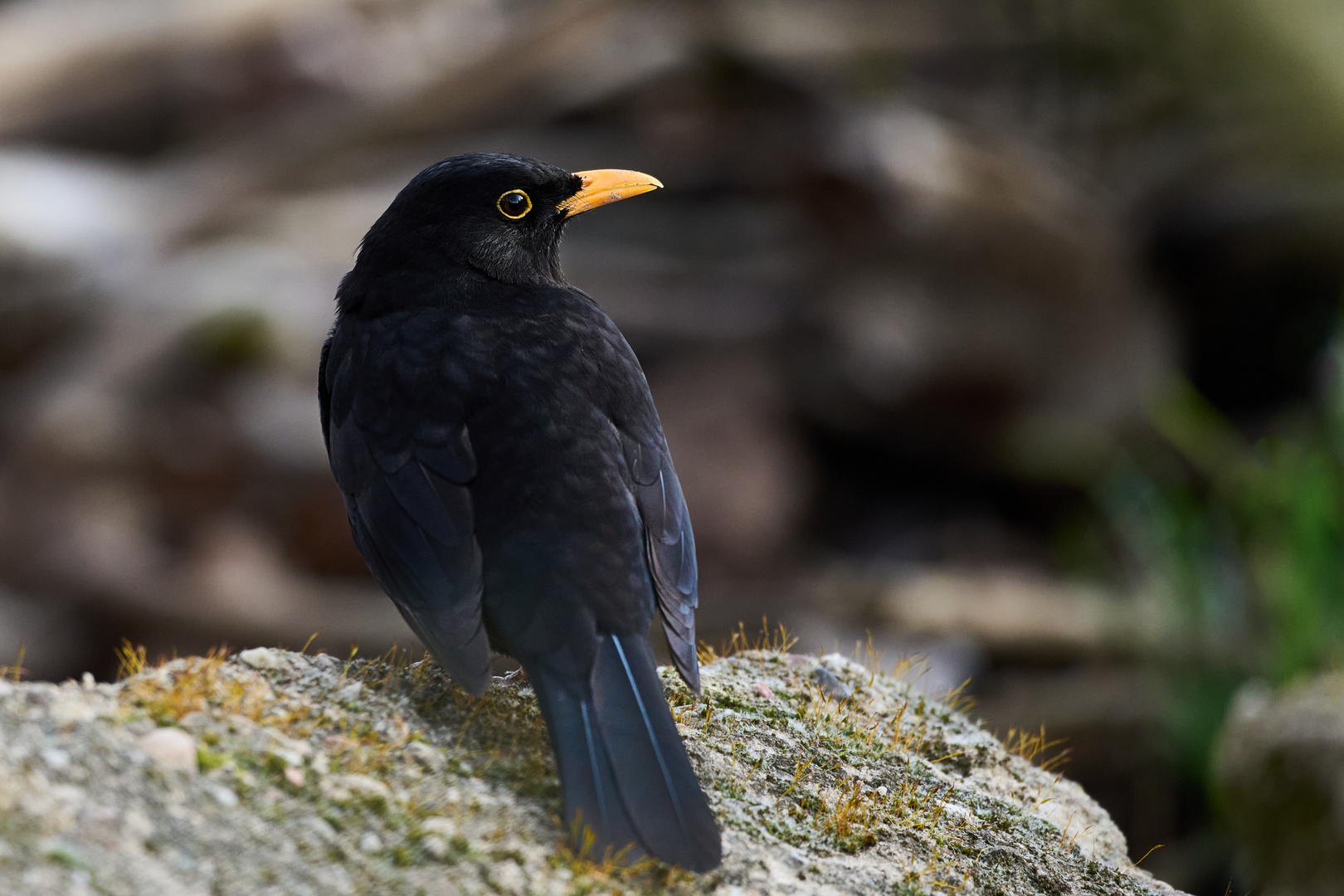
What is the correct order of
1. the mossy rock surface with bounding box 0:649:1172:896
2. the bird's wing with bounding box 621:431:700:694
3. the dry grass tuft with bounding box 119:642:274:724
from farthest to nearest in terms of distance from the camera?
the bird's wing with bounding box 621:431:700:694, the dry grass tuft with bounding box 119:642:274:724, the mossy rock surface with bounding box 0:649:1172:896

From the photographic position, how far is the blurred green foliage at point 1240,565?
6695 millimetres

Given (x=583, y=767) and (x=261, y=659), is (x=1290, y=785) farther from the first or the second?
(x=261, y=659)

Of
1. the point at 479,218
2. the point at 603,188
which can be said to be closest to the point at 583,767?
the point at 479,218

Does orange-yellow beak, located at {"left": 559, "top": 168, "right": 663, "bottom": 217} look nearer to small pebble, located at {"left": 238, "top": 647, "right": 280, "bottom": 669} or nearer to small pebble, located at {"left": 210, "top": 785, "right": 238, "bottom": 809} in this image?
small pebble, located at {"left": 238, "top": 647, "right": 280, "bottom": 669}

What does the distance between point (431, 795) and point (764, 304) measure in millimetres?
10337

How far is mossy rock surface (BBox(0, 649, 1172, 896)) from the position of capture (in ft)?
8.22

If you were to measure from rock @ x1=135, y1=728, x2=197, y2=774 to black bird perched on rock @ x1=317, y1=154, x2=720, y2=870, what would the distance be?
65 centimetres

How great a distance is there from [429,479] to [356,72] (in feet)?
39.0

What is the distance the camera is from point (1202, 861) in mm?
7562

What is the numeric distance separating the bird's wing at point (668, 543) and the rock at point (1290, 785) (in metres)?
3.03

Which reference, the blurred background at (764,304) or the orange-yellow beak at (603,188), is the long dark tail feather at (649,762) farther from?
the blurred background at (764,304)

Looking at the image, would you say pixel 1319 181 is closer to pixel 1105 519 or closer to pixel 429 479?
pixel 1105 519

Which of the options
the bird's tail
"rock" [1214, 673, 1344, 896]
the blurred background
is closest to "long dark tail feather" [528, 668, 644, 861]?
the bird's tail

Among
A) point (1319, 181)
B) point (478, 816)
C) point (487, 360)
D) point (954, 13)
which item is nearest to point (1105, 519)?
point (1319, 181)
